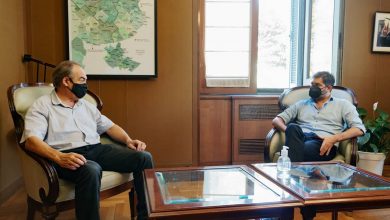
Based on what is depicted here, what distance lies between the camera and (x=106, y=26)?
3.06m

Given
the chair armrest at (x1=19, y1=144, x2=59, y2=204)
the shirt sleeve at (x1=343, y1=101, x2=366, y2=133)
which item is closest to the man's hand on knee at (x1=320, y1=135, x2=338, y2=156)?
the shirt sleeve at (x1=343, y1=101, x2=366, y2=133)

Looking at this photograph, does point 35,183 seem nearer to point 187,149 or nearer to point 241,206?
point 241,206

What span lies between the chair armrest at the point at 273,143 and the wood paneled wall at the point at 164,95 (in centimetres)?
101

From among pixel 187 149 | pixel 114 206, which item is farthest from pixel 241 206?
pixel 187 149

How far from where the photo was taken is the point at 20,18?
279 cm

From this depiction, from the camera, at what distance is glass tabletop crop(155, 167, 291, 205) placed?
1402 millimetres

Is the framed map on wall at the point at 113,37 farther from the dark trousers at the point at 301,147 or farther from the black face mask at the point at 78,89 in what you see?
the dark trousers at the point at 301,147

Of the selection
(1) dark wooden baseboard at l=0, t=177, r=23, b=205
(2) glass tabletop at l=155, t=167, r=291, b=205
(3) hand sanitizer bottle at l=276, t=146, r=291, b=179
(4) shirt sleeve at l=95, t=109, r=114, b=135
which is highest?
(4) shirt sleeve at l=95, t=109, r=114, b=135

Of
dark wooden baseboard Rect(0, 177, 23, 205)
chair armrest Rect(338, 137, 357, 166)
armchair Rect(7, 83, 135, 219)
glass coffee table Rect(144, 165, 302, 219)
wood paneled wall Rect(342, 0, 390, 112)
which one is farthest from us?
wood paneled wall Rect(342, 0, 390, 112)

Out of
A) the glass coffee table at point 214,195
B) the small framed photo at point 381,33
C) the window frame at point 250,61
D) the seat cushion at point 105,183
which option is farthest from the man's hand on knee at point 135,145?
the small framed photo at point 381,33

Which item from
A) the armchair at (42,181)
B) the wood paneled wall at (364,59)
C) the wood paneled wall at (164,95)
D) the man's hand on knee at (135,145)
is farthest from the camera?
the wood paneled wall at (364,59)

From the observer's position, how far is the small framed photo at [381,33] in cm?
355

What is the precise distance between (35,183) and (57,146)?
0.75 feet

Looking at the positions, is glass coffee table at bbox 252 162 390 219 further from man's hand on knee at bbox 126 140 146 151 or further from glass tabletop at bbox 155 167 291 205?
man's hand on knee at bbox 126 140 146 151
